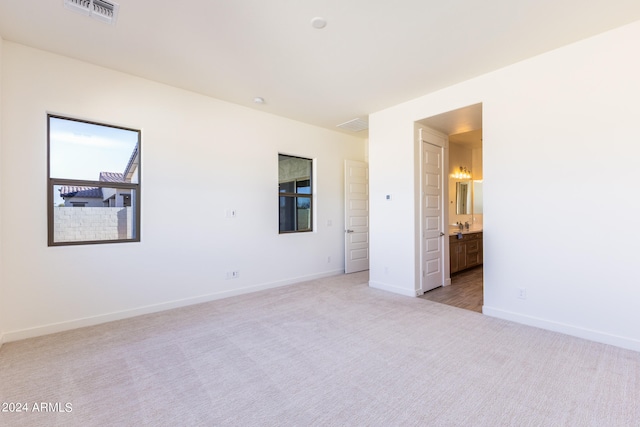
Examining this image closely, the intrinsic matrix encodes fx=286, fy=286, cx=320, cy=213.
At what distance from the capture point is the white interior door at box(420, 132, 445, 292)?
437 centimetres

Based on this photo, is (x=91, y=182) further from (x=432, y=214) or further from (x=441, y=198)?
(x=441, y=198)

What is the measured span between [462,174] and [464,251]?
6.09 feet

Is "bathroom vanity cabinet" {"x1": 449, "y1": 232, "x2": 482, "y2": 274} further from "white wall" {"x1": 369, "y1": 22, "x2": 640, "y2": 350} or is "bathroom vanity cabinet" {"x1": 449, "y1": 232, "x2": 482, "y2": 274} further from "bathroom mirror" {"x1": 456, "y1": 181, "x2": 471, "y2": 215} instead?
"white wall" {"x1": 369, "y1": 22, "x2": 640, "y2": 350}

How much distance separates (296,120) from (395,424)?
4577mm

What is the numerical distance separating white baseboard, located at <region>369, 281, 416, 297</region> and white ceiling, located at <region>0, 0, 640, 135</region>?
2874mm

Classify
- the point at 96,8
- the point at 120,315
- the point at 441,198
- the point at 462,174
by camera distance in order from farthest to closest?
the point at 462,174 → the point at 441,198 → the point at 120,315 → the point at 96,8

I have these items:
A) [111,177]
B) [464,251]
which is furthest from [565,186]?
[111,177]

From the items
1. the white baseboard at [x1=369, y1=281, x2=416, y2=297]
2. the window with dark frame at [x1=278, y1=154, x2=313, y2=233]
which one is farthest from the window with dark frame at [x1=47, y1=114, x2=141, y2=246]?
the white baseboard at [x1=369, y1=281, x2=416, y2=297]

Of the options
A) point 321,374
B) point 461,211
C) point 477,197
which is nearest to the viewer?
point 321,374

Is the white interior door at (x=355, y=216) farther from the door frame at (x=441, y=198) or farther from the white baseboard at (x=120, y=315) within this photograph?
the door frame at (x=441, y=198)

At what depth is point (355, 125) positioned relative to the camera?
17.4 feet

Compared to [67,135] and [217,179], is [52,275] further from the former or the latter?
[217,179]

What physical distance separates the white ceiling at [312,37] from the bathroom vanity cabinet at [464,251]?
3100mm

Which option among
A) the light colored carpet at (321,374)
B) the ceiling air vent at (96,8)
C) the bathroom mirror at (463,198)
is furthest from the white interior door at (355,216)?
the ceiling air vent at (96,8)
